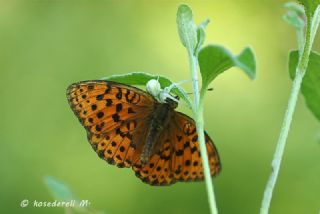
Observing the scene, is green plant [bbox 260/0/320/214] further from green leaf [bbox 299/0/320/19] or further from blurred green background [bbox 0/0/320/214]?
blurred green background [bbox 0/0/320/214]

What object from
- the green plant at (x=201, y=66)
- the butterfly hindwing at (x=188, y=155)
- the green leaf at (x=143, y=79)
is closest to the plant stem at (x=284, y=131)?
the green plant at (x=201, y=66)

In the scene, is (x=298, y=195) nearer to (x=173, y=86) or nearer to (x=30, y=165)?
(x=30, y=165)

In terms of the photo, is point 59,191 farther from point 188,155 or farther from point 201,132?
point 188,155

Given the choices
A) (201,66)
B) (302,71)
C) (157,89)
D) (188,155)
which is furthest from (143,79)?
(188,155)

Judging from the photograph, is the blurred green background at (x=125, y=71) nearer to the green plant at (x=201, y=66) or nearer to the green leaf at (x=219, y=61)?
the green plant at (x=201, y=66)

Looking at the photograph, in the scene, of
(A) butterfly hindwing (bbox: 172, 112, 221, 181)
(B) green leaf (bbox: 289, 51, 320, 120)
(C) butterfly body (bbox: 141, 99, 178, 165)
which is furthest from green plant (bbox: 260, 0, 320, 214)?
(C) butterfly body (bbox: 141, 99, 178, 165)

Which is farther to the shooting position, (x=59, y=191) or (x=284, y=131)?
(x=284, y=131)
